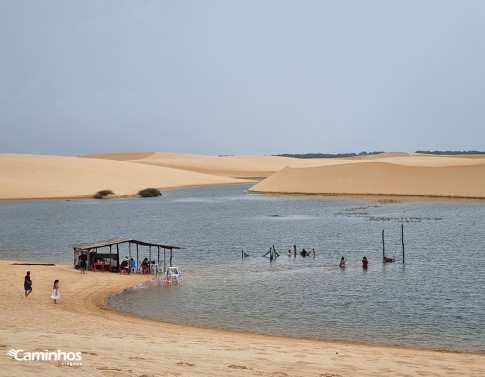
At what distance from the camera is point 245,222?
49.3 metres

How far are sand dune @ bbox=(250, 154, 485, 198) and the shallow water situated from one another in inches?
464

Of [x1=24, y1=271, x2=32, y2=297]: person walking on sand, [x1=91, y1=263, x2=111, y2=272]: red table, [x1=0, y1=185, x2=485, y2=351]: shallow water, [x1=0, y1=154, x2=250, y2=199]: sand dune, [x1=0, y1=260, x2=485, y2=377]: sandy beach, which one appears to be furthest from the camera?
[x1=0, y1=154, x2=250, y2=199]: sand dune

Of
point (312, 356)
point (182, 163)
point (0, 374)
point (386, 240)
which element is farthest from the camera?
point (182, 163)

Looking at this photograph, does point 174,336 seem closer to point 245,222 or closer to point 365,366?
point 365,366

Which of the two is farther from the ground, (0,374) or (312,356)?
(0,374)

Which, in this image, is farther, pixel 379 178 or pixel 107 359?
pixel 379 178

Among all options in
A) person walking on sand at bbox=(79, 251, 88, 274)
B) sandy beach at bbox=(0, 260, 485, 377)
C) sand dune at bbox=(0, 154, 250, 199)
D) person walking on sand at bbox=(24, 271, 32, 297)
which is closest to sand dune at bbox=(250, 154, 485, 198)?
sand dune at bbox=(0, 154, 250, 199)

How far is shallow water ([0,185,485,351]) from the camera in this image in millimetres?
19234

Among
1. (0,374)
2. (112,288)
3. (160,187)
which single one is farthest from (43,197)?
(0,374)

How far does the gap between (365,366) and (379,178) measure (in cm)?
7057

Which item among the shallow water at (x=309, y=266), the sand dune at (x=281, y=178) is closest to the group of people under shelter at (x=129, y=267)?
the shallow water at (x=309, y=266)

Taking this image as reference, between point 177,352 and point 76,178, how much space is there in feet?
279

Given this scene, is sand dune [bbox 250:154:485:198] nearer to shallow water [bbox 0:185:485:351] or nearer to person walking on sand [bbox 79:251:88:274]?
shallow water [bbox 0:185:485:351]

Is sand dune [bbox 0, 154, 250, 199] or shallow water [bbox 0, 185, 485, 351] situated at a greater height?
sand dune [bbox 0, 154, 250, 199]
